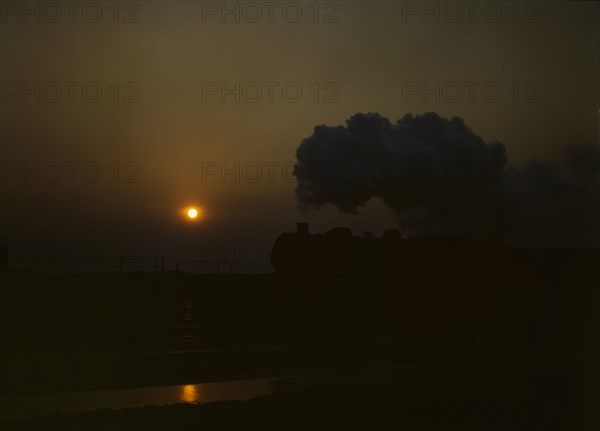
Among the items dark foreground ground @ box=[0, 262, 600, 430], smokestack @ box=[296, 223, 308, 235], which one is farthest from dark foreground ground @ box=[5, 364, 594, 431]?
smokestack @ box=[296, 223, 308, 235]

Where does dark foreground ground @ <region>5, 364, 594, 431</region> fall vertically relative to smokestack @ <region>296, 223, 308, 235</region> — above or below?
below

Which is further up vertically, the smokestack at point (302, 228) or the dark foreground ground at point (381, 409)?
the smokestack at point (302, 228)

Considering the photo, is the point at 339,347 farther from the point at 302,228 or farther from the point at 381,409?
the point at 302,228

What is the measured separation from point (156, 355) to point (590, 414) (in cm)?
1071

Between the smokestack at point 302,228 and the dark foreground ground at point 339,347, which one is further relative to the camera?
the smokestack at point 302,228

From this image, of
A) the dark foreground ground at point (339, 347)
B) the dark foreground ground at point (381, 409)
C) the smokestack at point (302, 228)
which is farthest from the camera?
the smokestack at point (302, 228)

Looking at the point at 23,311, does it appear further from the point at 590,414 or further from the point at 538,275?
the point at 590,414

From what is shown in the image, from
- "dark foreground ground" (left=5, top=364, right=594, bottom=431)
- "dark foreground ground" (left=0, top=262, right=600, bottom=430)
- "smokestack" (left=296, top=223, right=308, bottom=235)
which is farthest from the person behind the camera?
"smokestack" (left=296, top=223, right=308, bottom=235)

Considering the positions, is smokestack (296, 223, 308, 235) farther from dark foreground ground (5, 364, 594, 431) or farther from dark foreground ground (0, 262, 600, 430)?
dark foreground ground (5, 364, 594, 431)

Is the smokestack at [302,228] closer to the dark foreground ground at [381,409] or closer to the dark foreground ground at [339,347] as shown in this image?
the dark foreground ground at [339,347]

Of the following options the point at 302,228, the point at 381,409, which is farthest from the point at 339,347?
the point at 302,228

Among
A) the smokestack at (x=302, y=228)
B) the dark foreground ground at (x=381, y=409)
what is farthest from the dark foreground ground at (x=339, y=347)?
the smokestack at (x=302, y=228)

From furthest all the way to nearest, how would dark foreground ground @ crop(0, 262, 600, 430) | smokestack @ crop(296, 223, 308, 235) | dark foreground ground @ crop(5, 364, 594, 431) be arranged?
smokestack @ crop(296, 223, 308, 235) < dark foreground ground @ crop(0, 262, 600, 430) < dark foreground ground @ crop(5, 364, 594, 431)

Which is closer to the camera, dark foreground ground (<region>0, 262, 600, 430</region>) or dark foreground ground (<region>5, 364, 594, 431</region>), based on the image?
dark foreground ground (<region>5, 364, 594, 431</region>)
